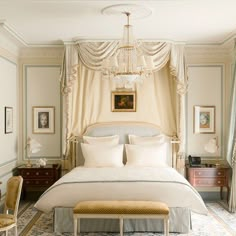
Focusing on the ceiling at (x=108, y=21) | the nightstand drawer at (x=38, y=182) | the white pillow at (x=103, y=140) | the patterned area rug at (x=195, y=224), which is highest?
the ceiling at (x=108, y=21)

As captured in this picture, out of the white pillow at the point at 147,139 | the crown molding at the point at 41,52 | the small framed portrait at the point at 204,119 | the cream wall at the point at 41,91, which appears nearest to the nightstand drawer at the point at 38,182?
the cream wall at the point at 41,91

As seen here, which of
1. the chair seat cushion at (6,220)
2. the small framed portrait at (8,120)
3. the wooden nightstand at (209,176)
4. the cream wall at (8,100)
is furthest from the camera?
the wooden nightstand at (209,176)

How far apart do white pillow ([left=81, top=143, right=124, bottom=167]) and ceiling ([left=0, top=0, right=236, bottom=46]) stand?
1.89 meters

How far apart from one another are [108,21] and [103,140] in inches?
84.3

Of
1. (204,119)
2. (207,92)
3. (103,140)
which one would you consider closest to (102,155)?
(103,140)

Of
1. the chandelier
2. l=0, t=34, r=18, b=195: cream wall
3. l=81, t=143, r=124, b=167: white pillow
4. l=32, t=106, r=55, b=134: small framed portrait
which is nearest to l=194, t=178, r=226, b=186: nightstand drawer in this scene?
l=81, t=143, r=124, b=167: white pillow

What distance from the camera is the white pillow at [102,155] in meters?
5.98

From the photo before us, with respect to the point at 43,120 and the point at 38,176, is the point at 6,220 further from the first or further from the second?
the point at 43,120

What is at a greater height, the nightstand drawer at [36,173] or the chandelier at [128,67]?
the chandelier at [128,67]

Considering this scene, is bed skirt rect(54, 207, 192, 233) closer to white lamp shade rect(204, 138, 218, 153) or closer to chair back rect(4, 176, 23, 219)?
chair back rect(4, 176, 23, 219)

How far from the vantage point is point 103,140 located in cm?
641

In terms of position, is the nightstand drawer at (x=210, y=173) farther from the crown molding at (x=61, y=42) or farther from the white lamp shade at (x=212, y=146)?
the crown molding at (x=61, y=42)

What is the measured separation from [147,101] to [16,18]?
279cm

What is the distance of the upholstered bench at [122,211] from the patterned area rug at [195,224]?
0.54 metres
